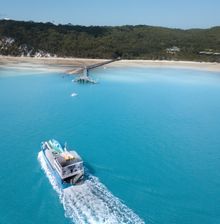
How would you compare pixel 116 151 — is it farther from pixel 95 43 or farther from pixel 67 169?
pixel 95 43

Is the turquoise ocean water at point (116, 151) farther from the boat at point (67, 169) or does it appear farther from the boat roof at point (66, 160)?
the boat roof at point (66, 160)

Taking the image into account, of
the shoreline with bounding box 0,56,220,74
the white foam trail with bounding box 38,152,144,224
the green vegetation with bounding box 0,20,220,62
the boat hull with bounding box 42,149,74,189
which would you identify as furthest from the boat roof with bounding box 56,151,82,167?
the green vegetation with bounding box 0,20,220,62

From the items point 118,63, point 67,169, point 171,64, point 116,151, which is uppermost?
point 67,169

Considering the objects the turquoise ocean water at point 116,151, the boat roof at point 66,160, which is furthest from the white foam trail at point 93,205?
the boat roof at point 66,160

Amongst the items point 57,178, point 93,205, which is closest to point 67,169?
point 57,178

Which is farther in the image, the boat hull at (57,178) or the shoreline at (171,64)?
the shoreline at (171,64)

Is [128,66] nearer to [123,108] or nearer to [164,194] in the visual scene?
[123,108]
